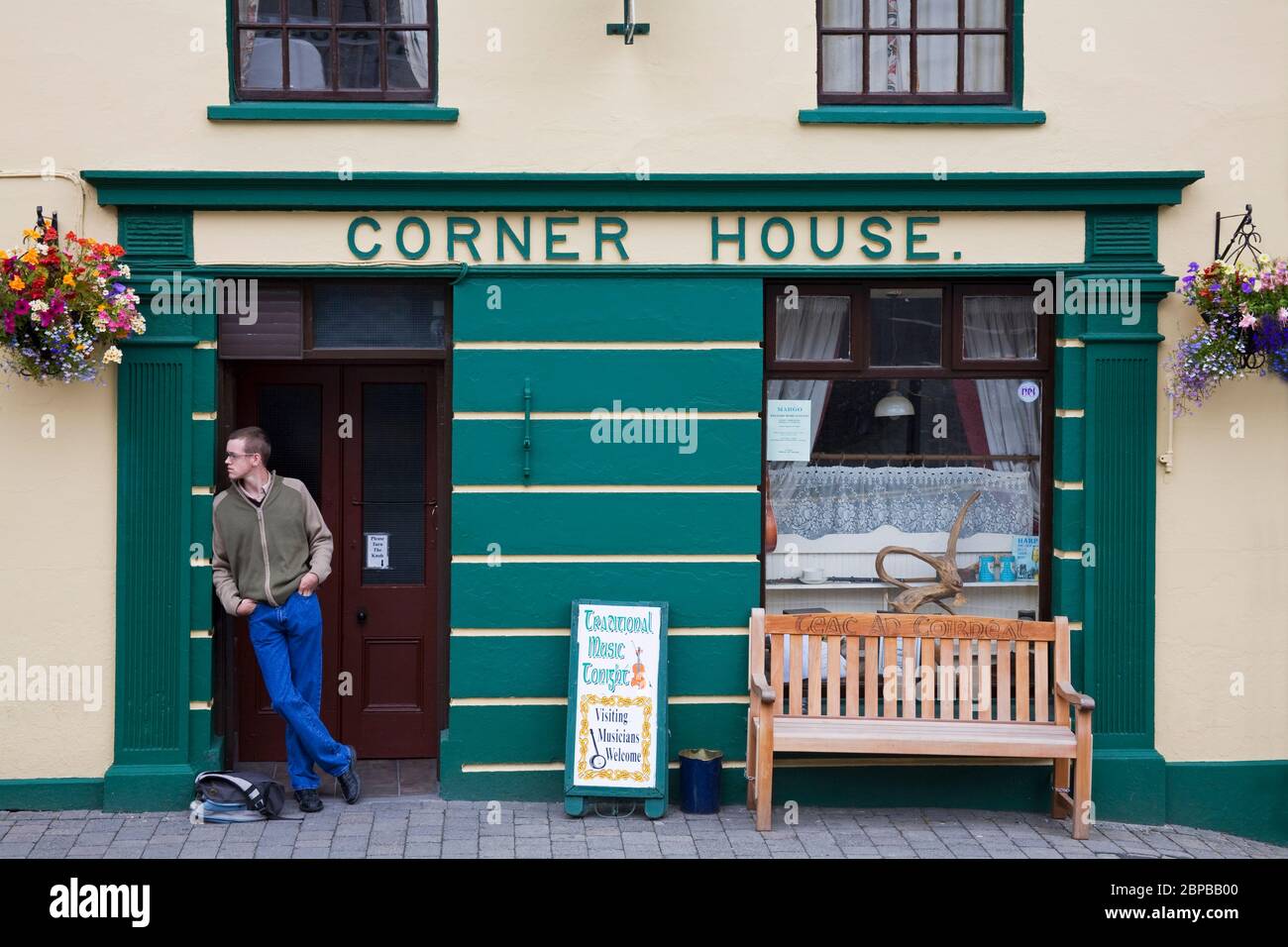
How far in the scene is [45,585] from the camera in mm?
8312

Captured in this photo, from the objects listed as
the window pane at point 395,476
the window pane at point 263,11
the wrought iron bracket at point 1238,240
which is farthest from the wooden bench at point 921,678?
the window pane at point 263,11

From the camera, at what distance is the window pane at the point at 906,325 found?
8.80m

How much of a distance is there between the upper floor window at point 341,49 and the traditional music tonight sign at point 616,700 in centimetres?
317

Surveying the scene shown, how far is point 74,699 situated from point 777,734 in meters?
3.92

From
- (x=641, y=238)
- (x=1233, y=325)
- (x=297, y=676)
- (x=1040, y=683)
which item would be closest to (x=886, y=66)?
(x=641, y=238)

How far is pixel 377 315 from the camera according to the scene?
8656mm

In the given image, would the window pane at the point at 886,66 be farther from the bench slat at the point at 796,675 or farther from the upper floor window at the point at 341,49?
the bench slat at the point at 796,675

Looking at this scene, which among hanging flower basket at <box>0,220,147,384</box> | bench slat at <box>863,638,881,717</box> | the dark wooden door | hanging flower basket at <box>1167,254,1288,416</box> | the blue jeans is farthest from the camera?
the dark wooden door

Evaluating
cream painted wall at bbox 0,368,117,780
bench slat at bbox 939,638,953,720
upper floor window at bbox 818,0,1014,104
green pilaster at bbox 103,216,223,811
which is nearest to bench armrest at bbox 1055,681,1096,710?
bench slat at bbox 939,638,953,720

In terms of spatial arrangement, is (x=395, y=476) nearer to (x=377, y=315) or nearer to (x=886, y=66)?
(x=377, y=315)

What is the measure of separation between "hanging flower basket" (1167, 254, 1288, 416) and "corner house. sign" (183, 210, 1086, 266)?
0.76 metres

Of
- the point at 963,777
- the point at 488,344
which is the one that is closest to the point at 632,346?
the point at 488,344

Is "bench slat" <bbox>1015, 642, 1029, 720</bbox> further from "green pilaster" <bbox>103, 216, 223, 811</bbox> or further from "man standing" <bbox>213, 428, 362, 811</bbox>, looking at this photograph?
"green pilaster" <bbox>103, 216, 223, 811</bbox>

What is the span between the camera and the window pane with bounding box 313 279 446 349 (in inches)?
340
